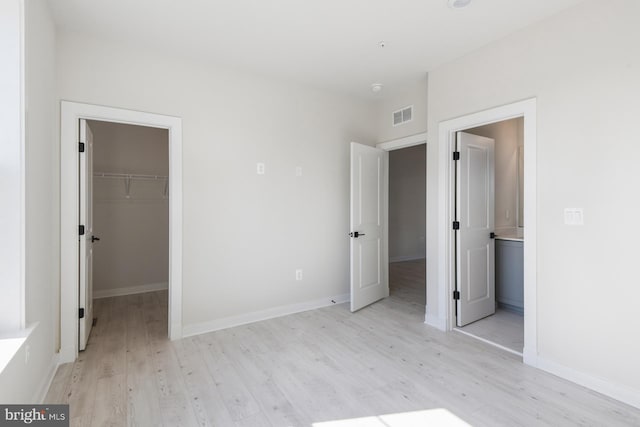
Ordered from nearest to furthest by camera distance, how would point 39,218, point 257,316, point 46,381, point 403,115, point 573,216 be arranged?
point 39,218
point 46,381
point 573,216
point 257,316
point 403,115

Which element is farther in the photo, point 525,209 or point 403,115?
point 403,115

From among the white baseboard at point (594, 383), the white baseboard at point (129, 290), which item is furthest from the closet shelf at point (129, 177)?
the white baseboard at point (594, 383)

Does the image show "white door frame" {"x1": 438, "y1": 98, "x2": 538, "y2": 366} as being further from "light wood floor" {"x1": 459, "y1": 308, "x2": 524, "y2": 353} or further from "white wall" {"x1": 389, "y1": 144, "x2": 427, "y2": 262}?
"white wall" {"x1": 389, "y1": 144, "x2": 427, "y2": 262}

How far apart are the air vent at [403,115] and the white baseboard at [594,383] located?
9.22ft

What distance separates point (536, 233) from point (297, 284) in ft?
8.25

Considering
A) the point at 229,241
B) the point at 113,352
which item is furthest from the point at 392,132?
the point at 113,352

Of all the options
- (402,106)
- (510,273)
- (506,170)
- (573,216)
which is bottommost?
(510,273)

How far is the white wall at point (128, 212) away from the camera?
4.52 meters

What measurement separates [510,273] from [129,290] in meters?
5.11

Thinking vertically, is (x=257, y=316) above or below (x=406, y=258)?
below

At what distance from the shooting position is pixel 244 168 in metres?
3.55

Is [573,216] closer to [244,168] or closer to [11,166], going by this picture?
[244,168]

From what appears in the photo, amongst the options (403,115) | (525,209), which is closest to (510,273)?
(525,209)

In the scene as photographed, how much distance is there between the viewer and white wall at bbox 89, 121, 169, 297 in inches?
178
